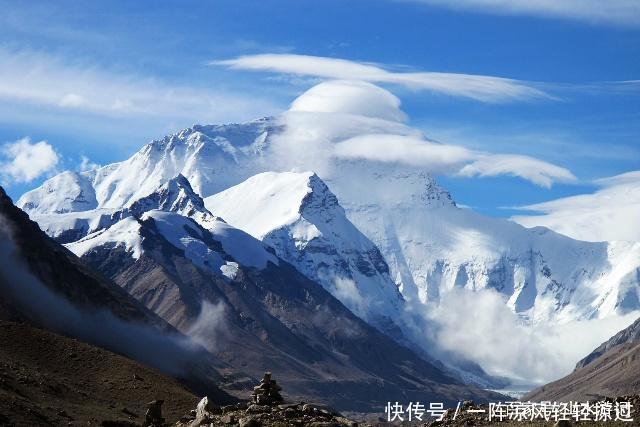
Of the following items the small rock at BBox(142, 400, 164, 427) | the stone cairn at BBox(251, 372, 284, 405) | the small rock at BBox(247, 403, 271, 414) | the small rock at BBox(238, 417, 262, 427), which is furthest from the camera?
the small rock at BBox(142, 400, 164, 427)

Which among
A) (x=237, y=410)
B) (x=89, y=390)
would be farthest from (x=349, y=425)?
(x=89, y=390)

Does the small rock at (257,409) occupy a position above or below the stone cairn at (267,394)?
below

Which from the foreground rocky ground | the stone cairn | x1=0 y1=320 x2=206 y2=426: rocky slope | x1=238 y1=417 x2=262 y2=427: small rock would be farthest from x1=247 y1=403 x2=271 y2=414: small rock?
x1=0 y1=320 x2=206 y2=426: rocky slope

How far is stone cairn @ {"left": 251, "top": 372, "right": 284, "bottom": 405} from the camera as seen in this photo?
88.8m

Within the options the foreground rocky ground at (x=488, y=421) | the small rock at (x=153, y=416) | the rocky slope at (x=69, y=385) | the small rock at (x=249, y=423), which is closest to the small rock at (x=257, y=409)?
the small rock at (x=249, y=423)

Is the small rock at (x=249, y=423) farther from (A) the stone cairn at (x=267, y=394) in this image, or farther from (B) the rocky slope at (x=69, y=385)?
(B) the rocky slope at (x=69, y=385)

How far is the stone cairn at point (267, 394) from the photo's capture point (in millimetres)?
88750

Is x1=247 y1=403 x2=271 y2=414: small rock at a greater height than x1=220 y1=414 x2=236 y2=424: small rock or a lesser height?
greater

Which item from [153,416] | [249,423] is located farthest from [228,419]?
[153,416]

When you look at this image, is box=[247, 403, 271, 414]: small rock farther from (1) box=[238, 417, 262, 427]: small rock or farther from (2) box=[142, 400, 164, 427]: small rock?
(2) box=[142, 400, 164, 427]: small rock

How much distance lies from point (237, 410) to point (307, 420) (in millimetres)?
8439

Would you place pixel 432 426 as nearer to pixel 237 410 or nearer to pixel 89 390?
pixel 237 410

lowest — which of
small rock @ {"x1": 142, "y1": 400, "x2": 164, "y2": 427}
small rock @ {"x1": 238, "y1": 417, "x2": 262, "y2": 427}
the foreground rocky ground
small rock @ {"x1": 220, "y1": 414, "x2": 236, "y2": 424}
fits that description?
small rock @ {"x1": 238, "y1": 417, "x2": 262, "y2": 427}

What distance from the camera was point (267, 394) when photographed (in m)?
89.8
